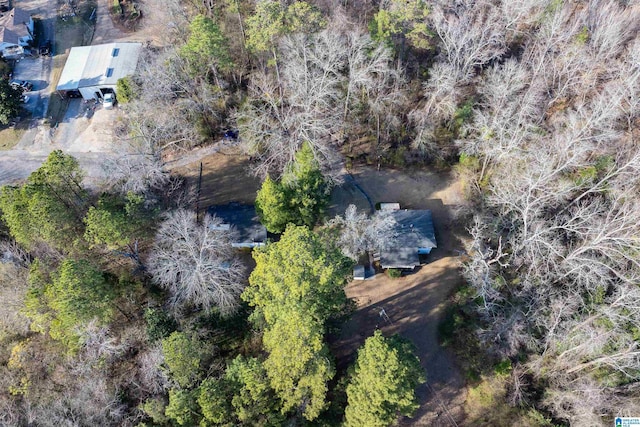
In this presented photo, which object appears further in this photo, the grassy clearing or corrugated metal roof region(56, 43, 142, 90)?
corrugated metal roof region(56, 43, 142, 90)

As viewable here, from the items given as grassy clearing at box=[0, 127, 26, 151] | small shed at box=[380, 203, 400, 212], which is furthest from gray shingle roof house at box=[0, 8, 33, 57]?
small shed at box=[380, 203, 400, 212]

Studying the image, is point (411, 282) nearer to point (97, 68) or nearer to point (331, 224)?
point (331, 224)

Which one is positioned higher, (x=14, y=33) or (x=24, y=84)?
(x=14, y=33)

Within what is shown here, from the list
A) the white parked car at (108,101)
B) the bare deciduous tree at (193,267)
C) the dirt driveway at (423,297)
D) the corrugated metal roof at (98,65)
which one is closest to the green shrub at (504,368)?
the dirt driveway at (423,297)

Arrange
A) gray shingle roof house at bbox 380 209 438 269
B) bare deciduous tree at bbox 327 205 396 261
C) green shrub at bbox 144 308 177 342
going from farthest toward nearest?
gray shingle roof house at bbox 380 209 438 269, bare deciduous tree at bbox 327 205 396 261, green shrub at bbox 144 308 177 342

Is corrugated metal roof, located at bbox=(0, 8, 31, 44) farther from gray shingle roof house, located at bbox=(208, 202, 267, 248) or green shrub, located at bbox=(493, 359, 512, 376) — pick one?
green shrub, located at bbox=(493, 359, 512, 376)

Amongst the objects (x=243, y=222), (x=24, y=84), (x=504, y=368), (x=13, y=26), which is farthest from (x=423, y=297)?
(x=13, y=26)
